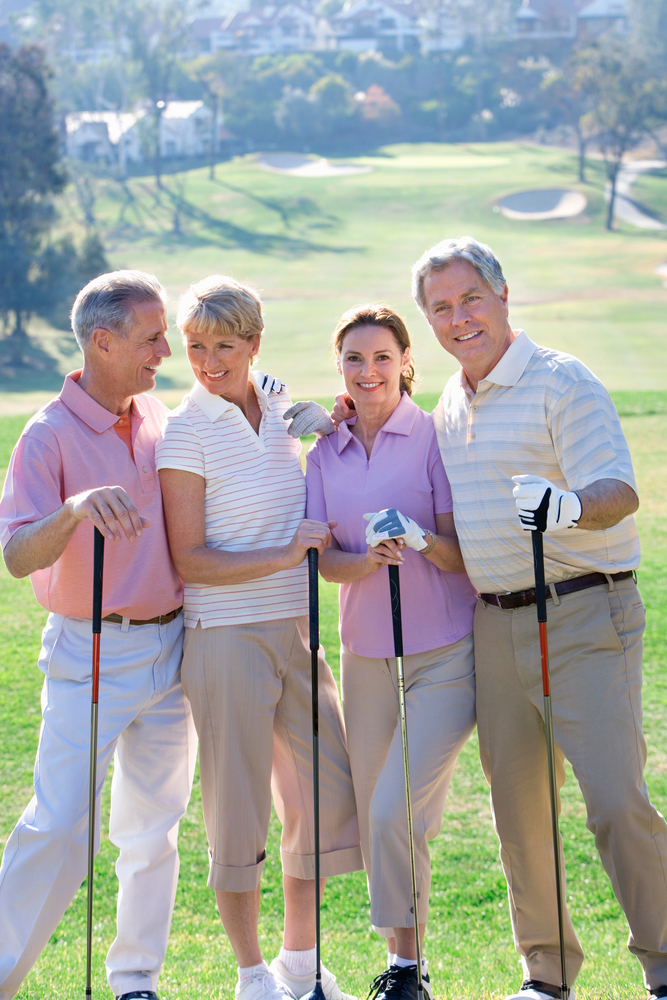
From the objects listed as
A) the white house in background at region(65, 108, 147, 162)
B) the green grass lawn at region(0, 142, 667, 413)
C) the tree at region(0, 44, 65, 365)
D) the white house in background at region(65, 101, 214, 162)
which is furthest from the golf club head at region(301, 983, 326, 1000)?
the white house in background at region(65, 101, 214, 162)

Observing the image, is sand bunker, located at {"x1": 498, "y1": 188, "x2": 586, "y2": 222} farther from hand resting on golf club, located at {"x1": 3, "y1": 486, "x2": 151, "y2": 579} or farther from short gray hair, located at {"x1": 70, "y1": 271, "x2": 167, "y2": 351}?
hand resting on golf club, located at {"x1": 3, "y1": 486, "x2": 151, "y2": 579}

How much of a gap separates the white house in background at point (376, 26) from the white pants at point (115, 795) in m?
90.8

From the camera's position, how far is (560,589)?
2920 mm

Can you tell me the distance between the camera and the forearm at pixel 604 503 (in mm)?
2674

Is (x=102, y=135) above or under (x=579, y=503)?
Answer: under

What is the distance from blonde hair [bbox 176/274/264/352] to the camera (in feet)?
9.84

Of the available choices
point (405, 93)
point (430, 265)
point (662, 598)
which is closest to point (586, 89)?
point (405, 93)

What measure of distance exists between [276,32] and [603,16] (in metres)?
28.0

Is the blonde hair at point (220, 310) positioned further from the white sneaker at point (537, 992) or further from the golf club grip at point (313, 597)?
the white sneaker at point (537, 992)

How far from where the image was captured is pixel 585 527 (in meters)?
2.69

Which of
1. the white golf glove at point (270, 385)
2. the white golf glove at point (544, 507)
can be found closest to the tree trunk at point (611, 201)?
the white golf glove at point (270, 385)

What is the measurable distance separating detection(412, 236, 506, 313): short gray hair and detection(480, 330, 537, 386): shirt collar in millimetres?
190

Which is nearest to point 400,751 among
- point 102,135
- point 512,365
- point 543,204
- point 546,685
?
point 546,685

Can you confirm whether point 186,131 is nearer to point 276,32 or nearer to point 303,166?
point 303,166
